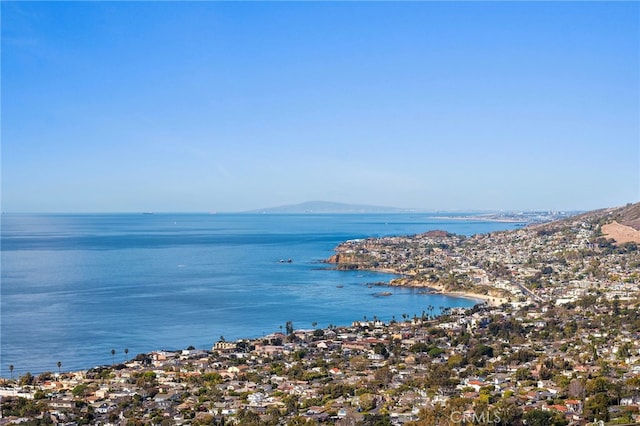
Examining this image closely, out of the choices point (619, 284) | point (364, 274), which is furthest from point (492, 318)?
point (364, 274)

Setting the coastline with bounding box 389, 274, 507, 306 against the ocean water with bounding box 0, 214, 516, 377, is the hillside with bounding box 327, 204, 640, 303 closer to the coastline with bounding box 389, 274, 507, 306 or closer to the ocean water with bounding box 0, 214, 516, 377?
the coastline with bounding box 389, 274, 507, 306

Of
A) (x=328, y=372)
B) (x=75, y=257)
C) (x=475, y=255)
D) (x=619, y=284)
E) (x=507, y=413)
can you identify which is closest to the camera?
(x=507, y=413)

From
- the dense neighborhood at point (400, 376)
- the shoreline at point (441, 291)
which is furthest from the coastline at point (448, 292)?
the dense neighborhood at point (400, 376)

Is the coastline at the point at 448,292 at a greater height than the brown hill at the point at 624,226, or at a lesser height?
lesser

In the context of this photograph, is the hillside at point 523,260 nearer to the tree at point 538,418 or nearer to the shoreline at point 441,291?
the shoreline at point 441,291

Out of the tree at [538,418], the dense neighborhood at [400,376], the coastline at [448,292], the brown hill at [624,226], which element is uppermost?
the brown hill at [624,226]

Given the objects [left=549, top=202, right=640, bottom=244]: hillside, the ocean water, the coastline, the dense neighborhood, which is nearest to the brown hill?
[left=549, top=202, right=640, bottom=244]: hillside

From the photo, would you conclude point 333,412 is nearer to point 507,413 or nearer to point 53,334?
point 507,413

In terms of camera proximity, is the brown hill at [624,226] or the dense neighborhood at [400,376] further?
the brown hill at [624,226]
